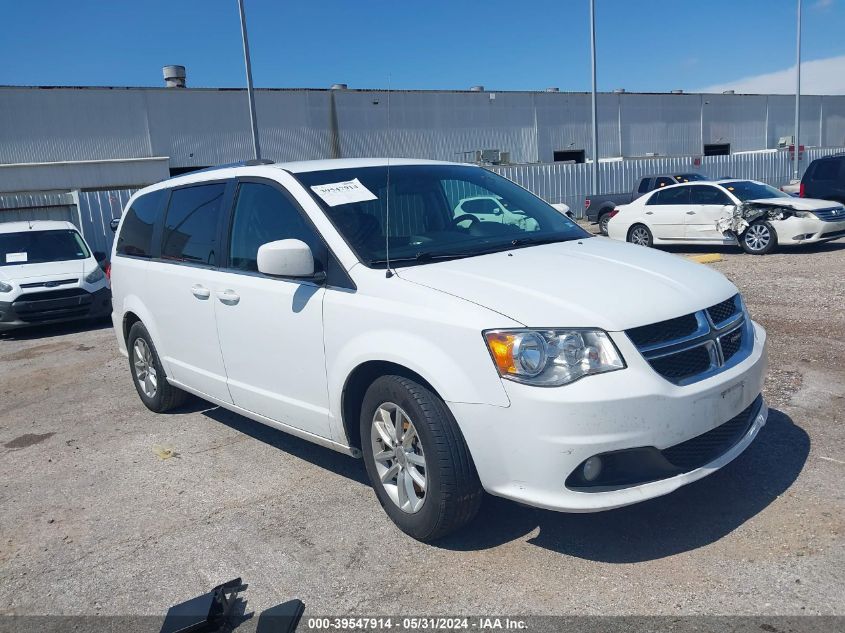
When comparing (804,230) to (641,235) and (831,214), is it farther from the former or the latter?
(641,235)

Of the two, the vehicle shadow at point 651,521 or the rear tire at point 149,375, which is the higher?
the rear tire at point 149,375

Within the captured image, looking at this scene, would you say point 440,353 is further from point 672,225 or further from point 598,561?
point 672,225

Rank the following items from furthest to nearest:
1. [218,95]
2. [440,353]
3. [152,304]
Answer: [218,95]
[152,304]
[440,353]

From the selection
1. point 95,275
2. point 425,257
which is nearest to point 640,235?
point 95,275

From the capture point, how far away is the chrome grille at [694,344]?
10.6 feet

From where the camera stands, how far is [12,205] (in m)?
18.2

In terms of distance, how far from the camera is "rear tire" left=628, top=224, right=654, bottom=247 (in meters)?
15.9

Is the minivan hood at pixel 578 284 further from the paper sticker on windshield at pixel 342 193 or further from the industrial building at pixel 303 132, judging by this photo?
the industrial building at pixel 303 132

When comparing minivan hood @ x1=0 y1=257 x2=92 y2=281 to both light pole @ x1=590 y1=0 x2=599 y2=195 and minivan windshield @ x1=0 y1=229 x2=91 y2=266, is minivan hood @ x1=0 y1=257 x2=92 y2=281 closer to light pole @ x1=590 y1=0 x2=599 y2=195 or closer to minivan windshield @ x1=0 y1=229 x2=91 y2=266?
minivan windshield @ x1=0 y1=229 x2=91 y2=266

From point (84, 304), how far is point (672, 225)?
1115 cm

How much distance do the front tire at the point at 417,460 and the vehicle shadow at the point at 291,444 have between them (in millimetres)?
721

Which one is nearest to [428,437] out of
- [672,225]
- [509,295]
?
[509,295]

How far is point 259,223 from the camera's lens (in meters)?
4.55

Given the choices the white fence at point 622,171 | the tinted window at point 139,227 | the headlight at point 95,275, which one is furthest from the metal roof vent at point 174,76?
the tinted window at point 139,227
